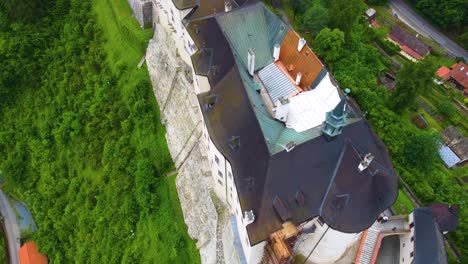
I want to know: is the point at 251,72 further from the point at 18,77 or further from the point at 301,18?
the point at 18,77

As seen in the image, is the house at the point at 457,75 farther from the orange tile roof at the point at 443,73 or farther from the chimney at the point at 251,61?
the chimney at the point at 251,61

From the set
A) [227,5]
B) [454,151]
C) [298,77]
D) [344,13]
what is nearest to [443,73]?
[454,151]

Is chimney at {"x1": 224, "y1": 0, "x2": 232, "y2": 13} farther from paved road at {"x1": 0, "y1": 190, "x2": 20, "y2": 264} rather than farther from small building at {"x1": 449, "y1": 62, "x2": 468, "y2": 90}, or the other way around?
paved road at {"x1": 0, "y1": 190, "x2": 20, "y2": 264}

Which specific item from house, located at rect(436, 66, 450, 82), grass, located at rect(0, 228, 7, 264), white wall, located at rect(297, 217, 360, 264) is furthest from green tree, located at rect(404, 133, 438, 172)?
grass, located at rect(0, 228, 7, 264)

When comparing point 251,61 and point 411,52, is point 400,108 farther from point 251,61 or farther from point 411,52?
point 251,61

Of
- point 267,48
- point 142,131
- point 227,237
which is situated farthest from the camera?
point 142,131

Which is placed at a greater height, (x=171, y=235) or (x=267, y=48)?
(x=267, y=48)

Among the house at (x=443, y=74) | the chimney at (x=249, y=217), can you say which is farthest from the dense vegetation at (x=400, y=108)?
the chimney at (x=249, y=217)

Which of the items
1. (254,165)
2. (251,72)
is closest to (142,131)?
(251,72)
